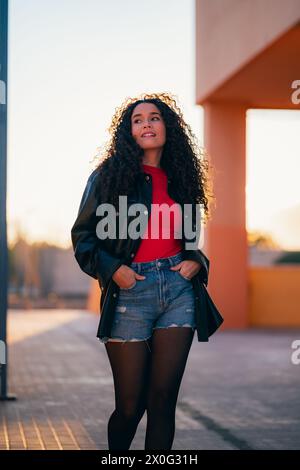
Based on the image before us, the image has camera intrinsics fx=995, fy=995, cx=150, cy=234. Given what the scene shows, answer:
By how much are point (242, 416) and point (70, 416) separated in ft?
4.52

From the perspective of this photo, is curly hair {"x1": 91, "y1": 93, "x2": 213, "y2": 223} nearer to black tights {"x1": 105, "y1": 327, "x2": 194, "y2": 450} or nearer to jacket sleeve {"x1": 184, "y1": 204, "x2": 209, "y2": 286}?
jacket sleeve {"x1": 184, "y1": 204, "x2": 209, "y2": 286}

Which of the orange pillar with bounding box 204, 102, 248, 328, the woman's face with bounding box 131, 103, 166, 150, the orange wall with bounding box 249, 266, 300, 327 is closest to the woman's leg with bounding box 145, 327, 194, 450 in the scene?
the woman's face with bounding box 131, 103, 166, 150

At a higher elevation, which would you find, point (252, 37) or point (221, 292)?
point (252, 37)

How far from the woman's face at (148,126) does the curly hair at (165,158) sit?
0.10 feet

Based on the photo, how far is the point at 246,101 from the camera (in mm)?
19484

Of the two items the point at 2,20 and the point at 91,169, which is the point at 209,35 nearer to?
the point at 2,20

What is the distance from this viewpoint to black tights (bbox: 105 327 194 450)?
4387 mm

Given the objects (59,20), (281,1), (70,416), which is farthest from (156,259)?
(59,20)

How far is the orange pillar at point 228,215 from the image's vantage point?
64.2 feet

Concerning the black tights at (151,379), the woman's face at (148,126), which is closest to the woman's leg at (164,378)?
the black tights at (151,379)

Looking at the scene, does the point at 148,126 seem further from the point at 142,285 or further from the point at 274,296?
the point at 274,296

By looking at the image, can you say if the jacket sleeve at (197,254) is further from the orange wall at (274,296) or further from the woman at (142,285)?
the orange wall at (274,296)

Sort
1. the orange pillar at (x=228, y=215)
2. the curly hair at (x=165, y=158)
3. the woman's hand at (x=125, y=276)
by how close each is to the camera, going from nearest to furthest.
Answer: the woman's hand at (x=125, y=276) < the curly hair at (x=165, y=158) < the orange pillar at (x=228, y=215)

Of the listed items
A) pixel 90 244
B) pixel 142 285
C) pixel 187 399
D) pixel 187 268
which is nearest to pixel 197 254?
pixel 187 268
